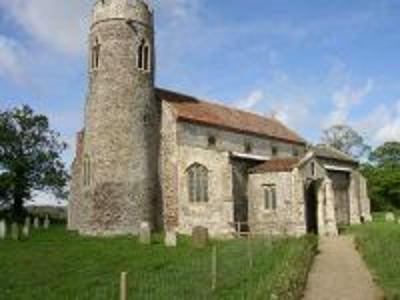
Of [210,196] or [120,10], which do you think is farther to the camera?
[120,10]

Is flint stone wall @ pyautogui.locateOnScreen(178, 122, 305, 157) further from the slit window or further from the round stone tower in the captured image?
the slit window

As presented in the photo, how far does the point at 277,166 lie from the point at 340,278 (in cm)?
1725

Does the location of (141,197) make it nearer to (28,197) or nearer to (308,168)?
(308,168)

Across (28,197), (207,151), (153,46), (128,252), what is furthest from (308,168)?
(28,197)

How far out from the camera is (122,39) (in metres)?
36.0

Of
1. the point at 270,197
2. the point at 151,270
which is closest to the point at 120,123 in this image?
the point at 270,197

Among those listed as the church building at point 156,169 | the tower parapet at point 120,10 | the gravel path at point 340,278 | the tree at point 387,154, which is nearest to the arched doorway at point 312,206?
the church building at point 156,169

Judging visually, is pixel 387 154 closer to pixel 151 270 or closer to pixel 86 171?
pixel 86 171

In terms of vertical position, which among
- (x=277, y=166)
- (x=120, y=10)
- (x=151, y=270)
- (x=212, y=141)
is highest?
(x=120, y=10)

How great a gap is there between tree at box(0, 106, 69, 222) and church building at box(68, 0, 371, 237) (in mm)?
19358

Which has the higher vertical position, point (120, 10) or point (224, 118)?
point (120, 10)

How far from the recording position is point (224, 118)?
4141cm

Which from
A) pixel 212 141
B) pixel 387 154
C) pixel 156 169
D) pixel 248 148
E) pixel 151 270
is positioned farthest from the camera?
pixel 387 154

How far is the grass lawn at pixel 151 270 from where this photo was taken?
14.8 meters
